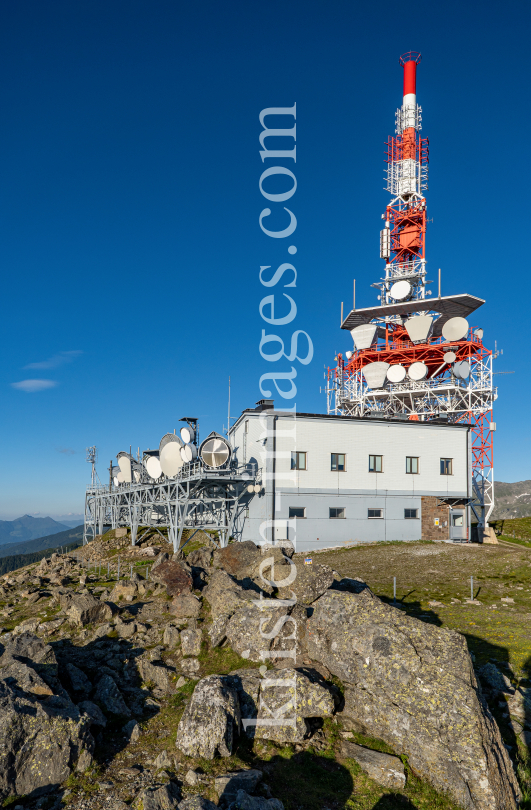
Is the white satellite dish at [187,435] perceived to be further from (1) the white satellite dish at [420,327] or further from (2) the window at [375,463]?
(1) the white satellite dish at [420,327]

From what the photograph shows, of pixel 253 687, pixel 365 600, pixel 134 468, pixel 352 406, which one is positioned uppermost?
pixel 352 406

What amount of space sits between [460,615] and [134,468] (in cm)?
4156

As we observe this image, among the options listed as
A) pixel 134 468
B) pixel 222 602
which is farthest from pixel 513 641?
pixel 134 468

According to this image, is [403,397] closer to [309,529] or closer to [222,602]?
[309,529]

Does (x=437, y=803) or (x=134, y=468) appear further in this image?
(x=134, y=468)

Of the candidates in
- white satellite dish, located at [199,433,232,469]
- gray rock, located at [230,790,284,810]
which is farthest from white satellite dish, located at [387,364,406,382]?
gray rock, located at [230,790,284,810]

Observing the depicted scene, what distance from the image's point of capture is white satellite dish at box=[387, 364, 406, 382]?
57.3 m

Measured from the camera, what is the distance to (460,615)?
18750 mm

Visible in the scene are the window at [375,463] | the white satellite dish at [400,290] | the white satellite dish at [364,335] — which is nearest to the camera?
the window at [375,463]

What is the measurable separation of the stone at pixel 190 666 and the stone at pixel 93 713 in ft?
9.76

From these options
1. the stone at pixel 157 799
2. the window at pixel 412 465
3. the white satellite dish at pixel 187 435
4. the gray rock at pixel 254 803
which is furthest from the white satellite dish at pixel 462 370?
the stone at pixel 157 799

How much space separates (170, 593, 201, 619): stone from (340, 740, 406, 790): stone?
8.23 meters

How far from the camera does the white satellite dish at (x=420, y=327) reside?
57.2m

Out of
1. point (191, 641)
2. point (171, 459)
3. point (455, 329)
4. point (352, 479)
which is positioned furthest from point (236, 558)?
point (455, 329)
